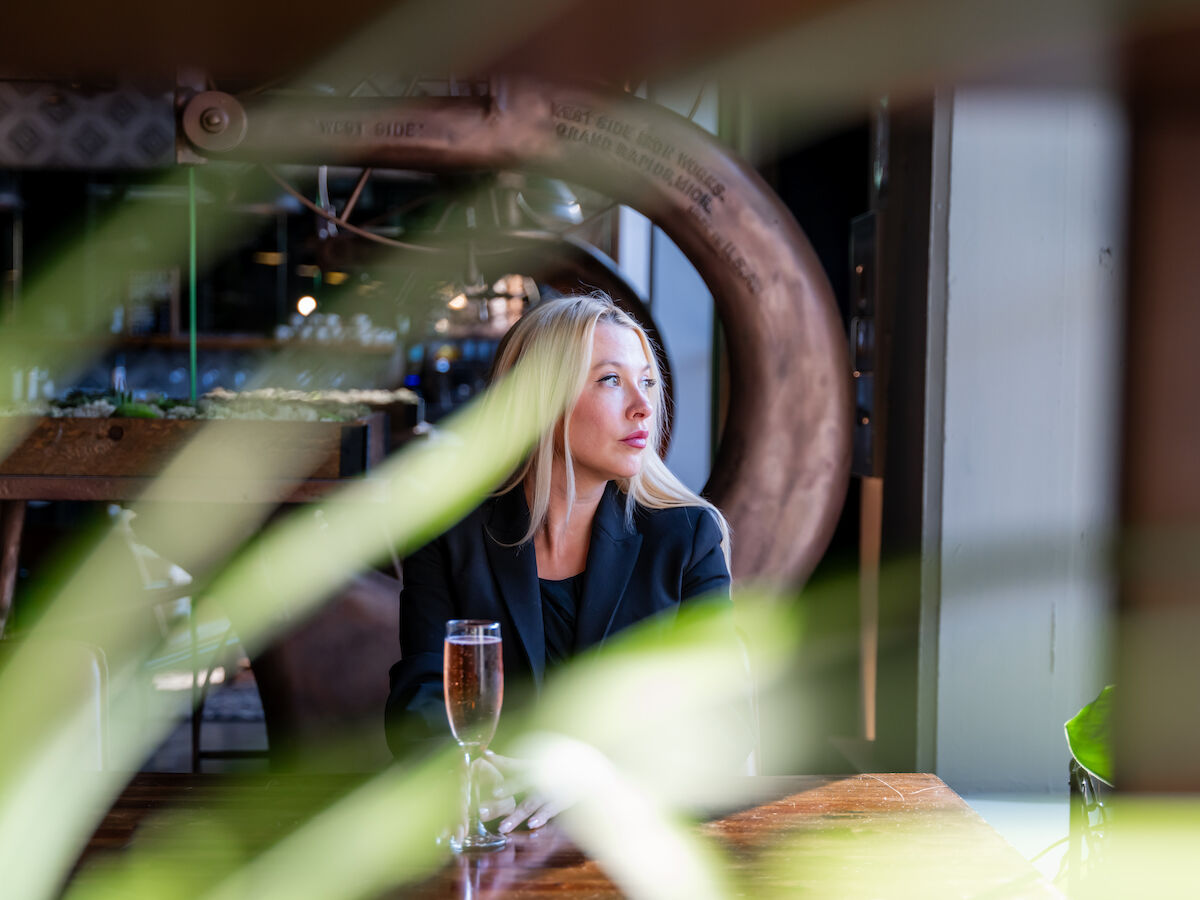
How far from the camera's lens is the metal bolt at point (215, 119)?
2.21m

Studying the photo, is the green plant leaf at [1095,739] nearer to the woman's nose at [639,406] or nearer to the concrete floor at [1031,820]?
the woman's nose at [639,406]

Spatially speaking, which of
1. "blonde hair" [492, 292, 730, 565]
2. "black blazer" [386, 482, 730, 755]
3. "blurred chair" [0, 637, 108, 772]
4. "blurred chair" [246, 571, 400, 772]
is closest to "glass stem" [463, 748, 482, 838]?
"black blazer" [386, 482, 730, 755]

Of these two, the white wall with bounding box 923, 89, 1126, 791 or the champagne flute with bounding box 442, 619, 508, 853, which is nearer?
the champagne flute with bounding box 442, 619, 508, 853

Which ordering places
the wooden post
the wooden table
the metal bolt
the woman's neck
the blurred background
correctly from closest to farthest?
the blurred background
the wooden table
the woman's neck
the metal bolt
the wooden post

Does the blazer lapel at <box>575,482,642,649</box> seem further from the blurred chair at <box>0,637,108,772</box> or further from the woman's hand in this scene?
the blurred chair at <box>0,637,108,772</box>

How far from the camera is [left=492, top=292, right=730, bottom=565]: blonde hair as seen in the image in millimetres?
1616

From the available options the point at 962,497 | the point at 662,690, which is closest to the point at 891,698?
the point at 962,497

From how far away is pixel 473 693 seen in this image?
100 cm

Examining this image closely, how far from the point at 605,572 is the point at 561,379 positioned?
0.92ft

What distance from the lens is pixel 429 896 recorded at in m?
0.90

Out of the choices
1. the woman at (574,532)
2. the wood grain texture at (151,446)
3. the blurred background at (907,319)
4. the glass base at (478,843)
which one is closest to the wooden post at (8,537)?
the blurred background at (907,319)

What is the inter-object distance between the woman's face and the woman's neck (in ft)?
0.07

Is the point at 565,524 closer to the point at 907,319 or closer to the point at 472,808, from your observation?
the point at 472,808

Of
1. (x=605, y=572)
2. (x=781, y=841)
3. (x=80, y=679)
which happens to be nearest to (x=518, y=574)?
(x=605, y=572)
